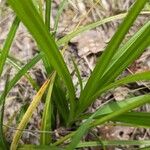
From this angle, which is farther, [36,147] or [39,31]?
[36,147]

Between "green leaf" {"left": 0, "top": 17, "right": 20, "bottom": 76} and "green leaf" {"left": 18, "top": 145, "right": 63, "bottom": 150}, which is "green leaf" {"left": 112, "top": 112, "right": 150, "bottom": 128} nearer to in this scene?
"green leaf" {"left": 18, "top": 145, "right": 63, "bottom": 150}

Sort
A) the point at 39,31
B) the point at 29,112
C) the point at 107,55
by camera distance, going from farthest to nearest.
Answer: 1. the point at 29,112
2. the point at 107,55
3. the point at 39,31

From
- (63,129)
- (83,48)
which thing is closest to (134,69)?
(83,48)

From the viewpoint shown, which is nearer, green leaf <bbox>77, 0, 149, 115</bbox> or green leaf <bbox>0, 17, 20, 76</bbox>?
green leaf <bbox>77, 0, 149, 115</bbox>

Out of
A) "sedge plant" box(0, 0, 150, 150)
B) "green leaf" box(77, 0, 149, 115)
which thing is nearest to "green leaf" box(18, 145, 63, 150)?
"sedge plant" box(0, 0, 150, 150)

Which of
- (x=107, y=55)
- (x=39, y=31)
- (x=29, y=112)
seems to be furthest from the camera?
(x=29, y=112)

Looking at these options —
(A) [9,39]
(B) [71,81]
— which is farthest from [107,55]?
(A) [9,39]

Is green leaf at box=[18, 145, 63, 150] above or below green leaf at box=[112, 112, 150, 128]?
above

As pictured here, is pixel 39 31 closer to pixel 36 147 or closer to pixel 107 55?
pixel 107 55

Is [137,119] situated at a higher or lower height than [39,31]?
lower

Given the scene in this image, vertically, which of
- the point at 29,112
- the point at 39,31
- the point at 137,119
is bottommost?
the point at 137,119
